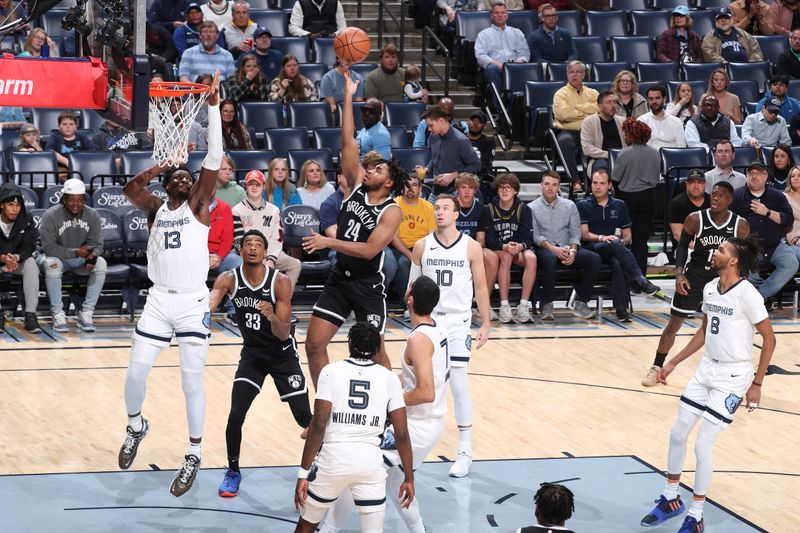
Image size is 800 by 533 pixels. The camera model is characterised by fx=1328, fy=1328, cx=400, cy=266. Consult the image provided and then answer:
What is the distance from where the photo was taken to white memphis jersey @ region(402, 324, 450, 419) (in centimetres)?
725

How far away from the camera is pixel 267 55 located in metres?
16.2

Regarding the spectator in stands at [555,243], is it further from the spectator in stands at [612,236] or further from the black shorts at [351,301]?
the black shorts at [351,301]

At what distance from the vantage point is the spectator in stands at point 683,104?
1641 centimetres

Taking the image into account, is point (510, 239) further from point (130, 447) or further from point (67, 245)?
point (130, 447)

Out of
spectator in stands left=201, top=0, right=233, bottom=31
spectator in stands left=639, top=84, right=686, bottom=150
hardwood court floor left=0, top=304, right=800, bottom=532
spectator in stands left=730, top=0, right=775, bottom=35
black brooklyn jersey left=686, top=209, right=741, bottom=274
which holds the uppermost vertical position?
spectator in stands left=730, top=0, right=775, bottom=35

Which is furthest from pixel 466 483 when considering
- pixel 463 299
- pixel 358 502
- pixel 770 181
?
pixel 770 181

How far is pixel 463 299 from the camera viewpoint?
900 cm

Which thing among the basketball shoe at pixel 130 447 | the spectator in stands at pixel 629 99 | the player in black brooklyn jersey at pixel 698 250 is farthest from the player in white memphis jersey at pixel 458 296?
the spectator in stands at pixel 629 99

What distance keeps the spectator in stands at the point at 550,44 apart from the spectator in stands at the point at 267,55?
3487 mm

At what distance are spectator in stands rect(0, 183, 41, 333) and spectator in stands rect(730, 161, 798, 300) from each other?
714 cm

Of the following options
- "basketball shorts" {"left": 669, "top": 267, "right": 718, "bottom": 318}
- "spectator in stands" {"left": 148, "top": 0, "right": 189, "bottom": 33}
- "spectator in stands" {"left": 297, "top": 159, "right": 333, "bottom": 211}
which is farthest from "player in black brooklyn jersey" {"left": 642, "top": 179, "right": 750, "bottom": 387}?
"spectator in stands" {"left": 148, "top": 0, "right": 189, "bottom": 33}

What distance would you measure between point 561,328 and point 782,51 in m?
7.32

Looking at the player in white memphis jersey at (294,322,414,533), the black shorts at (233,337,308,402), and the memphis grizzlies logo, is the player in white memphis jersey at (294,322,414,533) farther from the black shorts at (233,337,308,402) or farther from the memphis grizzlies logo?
the memphis grizzlies logo

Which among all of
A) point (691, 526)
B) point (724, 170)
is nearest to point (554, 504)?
point (691, 526)
